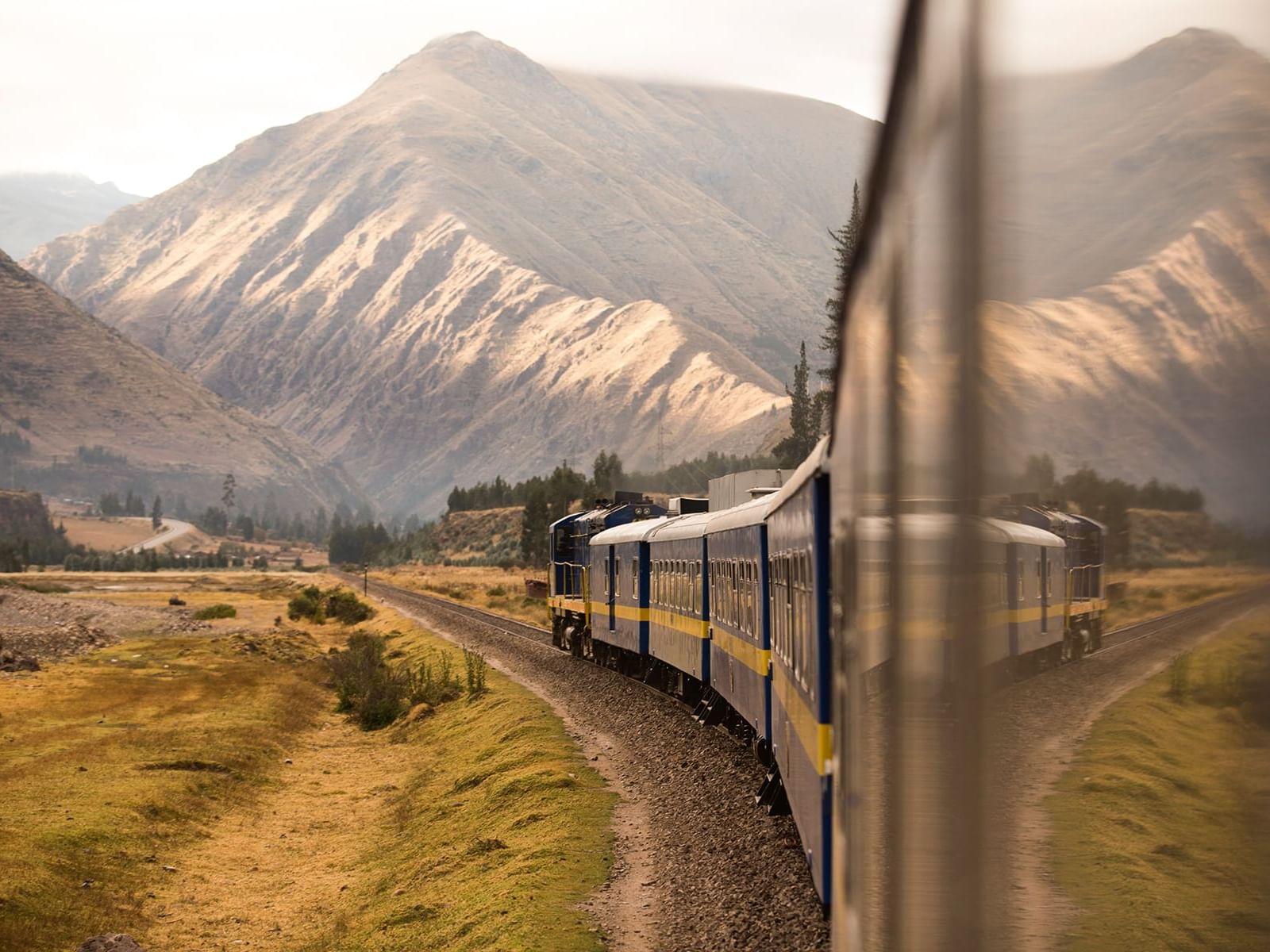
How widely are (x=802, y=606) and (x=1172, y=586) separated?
6.98m

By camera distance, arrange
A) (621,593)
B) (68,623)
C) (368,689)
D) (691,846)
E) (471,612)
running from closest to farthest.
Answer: (691,846)
(621,593)
(368,689)
(68,623)
(471,612)

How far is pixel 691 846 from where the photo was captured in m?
13.3

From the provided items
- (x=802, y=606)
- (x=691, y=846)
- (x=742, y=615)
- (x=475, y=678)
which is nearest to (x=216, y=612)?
(x=475, y=678)

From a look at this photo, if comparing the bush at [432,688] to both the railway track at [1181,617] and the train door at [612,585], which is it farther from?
the railway track at [1181,617]

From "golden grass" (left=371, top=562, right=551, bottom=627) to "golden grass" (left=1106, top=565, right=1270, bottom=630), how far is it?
136ft

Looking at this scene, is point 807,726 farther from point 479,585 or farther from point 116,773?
point 479,585

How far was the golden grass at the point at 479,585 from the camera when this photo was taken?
68.2m

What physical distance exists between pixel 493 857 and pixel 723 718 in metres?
6.31

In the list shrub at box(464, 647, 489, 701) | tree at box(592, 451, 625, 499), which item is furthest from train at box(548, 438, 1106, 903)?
tree at box(592, 451, 625, 499)

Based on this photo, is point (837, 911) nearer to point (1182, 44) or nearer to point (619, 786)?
point (1182, 44)

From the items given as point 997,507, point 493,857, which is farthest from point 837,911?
point 493,857

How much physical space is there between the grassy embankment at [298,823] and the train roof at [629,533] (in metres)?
3.47

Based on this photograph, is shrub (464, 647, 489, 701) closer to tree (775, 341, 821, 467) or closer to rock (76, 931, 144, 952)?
rock (76, 931, 144, 952)

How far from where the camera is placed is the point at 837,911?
551 centimetres
